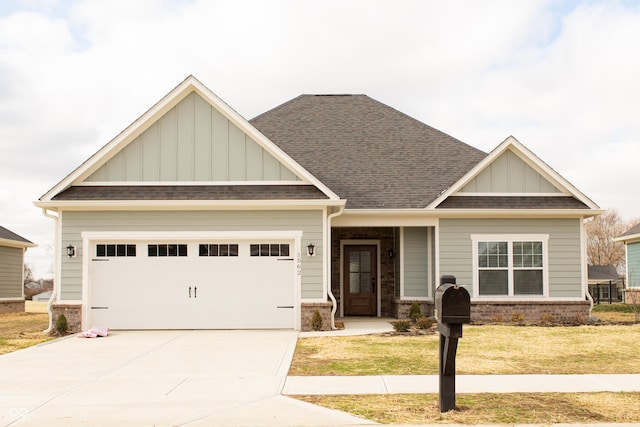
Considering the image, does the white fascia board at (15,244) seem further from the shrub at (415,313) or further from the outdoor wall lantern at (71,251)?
the shrub at (415,313)

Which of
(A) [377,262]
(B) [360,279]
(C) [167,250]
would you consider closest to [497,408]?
(C) [167,250]

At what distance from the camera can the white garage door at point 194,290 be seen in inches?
653

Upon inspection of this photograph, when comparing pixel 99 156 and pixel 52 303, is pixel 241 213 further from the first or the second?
pixel 52 303

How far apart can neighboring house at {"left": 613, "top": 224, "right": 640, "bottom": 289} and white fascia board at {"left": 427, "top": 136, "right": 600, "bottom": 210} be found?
13271 mm

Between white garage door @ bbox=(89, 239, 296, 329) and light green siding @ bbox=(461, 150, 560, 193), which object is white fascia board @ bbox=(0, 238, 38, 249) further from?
light green siding @ bbox=(461, 150, 560, 193)

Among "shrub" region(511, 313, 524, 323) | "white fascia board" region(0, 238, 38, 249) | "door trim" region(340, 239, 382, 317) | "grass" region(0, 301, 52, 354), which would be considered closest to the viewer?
"grass" region(0, 301, 52, 354)

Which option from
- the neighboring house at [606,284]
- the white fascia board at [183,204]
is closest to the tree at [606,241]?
the neighboring house at [606,284]

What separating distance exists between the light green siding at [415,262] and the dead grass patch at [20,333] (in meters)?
9.35

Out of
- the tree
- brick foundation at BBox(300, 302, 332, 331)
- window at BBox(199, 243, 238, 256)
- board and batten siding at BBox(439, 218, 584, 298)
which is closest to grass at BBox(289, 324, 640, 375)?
brick foundation at BBox(300, 302, 332, 331)

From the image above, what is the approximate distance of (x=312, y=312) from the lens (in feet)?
53.8

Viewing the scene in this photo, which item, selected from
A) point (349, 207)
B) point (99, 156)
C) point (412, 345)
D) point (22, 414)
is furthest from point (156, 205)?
point (22, 414)

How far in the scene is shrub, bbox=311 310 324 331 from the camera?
1620cm

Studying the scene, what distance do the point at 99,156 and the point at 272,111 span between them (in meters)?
7.96

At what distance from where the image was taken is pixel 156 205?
53.6 ft
